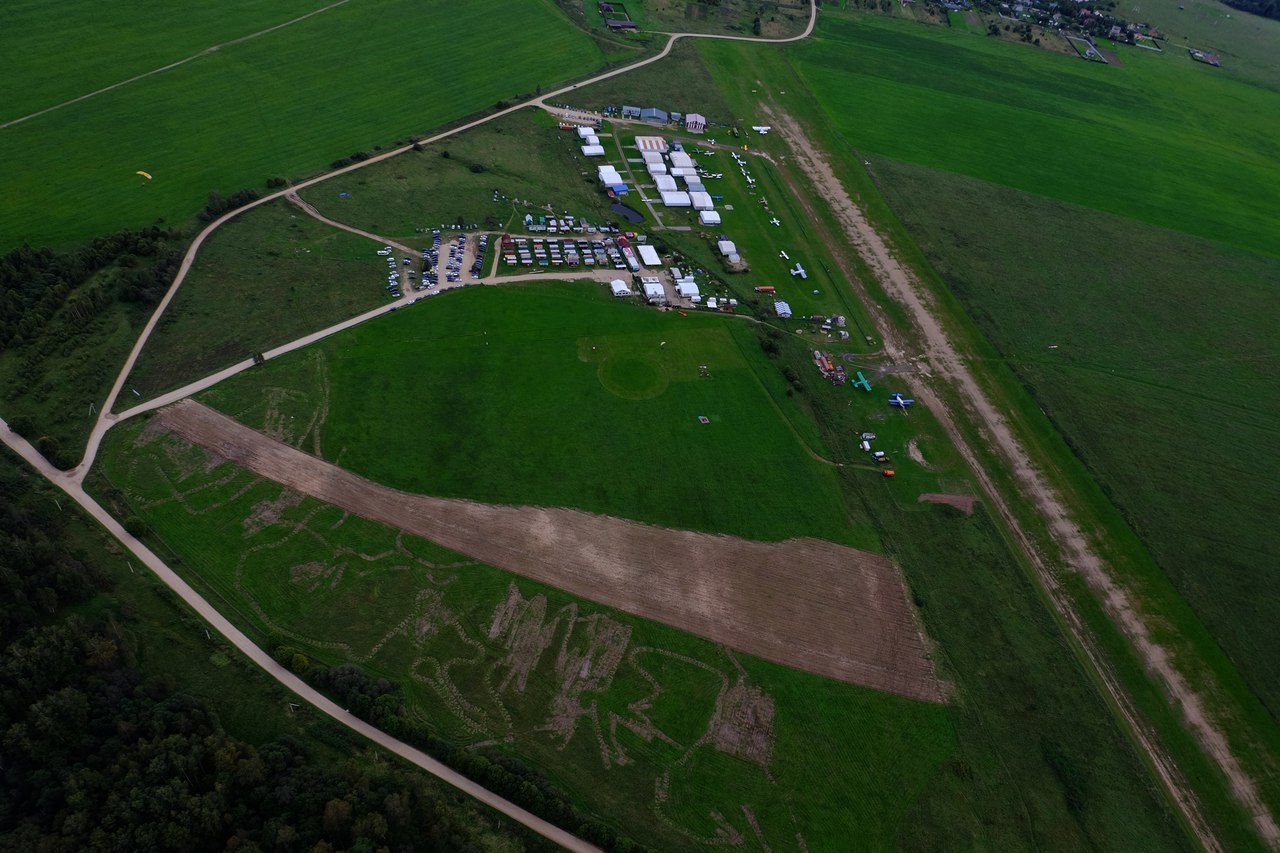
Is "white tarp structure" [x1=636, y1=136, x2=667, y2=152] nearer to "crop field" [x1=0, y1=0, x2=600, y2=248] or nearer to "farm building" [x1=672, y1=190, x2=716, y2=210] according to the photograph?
"farm building" [x1=672, y1=190, x2=716, y2=210]

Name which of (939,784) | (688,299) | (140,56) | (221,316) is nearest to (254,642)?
(221,316)

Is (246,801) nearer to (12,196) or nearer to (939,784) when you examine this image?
(939,784)

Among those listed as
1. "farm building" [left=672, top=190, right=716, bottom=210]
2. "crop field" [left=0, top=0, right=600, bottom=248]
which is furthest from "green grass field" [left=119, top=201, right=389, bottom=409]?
"farm building" [left=672, top=190, right=716, bottom=210]

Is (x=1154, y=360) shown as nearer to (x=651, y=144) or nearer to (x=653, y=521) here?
(x=653, y=521)

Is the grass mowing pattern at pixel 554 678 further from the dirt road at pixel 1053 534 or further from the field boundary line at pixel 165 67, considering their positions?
the field boundary line at pixel 165 67

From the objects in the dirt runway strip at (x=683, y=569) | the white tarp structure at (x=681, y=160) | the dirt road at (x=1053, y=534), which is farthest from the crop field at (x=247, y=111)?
the dirt road at (x=1053, y=534)

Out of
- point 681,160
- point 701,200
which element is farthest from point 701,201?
point 681,160

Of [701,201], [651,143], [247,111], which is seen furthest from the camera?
[651,143]
